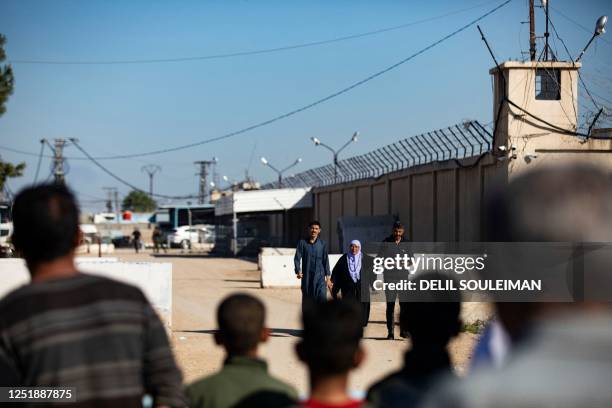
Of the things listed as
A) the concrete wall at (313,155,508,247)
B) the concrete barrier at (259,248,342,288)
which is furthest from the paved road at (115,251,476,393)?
the concrete wall at (313,155,508,247)

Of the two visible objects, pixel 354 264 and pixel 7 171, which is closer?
pixel 354 264

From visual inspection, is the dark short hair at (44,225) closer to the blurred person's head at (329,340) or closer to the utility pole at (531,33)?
the blurred person's head at (329,340)

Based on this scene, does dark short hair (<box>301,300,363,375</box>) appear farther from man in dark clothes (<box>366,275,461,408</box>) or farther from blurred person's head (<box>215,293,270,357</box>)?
blurred person's head (<box>215,293,270,357</box>)

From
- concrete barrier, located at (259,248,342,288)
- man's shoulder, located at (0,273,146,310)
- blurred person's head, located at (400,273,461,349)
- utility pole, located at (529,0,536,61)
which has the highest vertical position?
utility pole, located at (529,0,536,61)

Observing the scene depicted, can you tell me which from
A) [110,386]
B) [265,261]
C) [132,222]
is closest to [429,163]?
[265,261]

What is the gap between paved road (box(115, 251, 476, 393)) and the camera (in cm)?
1012

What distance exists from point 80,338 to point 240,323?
705 mm

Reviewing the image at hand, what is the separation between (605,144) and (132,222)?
95738 millimetres

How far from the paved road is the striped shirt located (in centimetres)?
87

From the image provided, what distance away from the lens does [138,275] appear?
43.1 feet

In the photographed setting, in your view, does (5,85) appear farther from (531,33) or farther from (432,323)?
(432,323)

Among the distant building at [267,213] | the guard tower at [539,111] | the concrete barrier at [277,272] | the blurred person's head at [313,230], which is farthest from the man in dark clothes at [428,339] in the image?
the distant building at [267,213]

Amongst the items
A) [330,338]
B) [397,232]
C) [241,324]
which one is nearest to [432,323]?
[241,324]

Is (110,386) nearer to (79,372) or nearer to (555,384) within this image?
(79,372)
